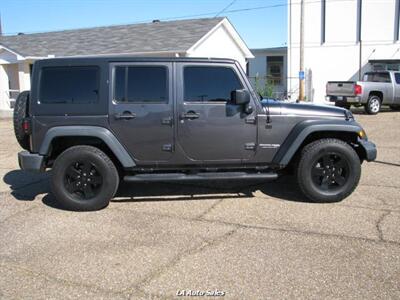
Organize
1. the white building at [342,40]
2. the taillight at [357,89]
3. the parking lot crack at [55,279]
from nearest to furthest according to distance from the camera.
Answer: the parking lot crack at [55,279] → the taillight at [357,89] → the white building at [342,40]

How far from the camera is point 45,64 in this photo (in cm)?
563

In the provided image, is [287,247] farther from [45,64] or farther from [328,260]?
[45,64]

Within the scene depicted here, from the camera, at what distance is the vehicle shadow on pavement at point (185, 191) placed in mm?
6227

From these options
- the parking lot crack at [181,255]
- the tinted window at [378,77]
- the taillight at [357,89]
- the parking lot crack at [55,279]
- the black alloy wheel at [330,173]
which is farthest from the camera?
the tinted window at [378,77]

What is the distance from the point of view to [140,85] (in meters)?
5.66

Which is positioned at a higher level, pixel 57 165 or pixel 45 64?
pixel 45 64

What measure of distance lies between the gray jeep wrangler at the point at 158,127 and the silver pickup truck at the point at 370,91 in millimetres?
13404

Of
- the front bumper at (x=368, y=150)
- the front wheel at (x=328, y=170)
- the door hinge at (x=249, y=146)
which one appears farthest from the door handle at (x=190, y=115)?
the front bumper at (x=368, y=150)

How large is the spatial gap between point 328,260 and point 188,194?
2.72m

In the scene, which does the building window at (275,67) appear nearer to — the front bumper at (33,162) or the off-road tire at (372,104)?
the off-road tire at (372,104)

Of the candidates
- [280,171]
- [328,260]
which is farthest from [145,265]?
[280,171]

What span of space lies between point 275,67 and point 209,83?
27081mm

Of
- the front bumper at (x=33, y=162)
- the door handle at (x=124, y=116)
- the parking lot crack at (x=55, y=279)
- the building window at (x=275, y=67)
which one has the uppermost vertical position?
the building window at (x=275, y=67)

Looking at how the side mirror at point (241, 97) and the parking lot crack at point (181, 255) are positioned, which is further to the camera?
the side mirror at point (241, 97)
